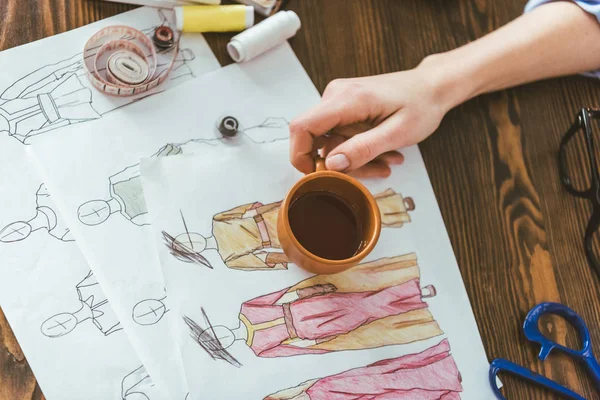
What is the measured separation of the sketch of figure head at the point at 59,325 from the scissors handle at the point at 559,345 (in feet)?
1.80

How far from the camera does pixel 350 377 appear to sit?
598 mm

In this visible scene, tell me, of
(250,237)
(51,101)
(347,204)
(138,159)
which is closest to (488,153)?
(347,204)

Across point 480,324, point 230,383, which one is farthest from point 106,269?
point 480,324

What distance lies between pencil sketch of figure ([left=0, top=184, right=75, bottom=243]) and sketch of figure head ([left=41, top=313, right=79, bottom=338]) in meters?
0.09

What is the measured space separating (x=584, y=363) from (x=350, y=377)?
0.31 meters

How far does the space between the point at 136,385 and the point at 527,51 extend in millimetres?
667

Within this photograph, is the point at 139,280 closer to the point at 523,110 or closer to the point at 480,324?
the point at 480,324

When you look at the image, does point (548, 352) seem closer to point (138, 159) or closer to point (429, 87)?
point (429, 87)

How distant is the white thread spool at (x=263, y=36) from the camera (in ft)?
2.18

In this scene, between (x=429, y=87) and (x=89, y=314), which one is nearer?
(x=89, y=314)

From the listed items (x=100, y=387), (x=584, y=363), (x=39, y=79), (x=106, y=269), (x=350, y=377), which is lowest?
(x=584, y=363)

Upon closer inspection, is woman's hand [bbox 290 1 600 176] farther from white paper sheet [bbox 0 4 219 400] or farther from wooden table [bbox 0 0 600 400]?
white paper sheet [bbox 0 4 219 400]

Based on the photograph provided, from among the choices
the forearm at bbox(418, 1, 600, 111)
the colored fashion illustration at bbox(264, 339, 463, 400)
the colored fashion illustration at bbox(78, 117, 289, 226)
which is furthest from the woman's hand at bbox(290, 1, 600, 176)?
the colored fashion illustration at bbox(264, 339, 463, 400)

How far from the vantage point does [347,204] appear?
23.3 inches
